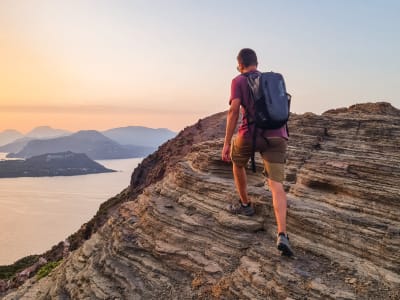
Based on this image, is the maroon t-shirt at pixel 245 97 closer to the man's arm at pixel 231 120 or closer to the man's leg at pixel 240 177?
the man's arm at pixel 231 120

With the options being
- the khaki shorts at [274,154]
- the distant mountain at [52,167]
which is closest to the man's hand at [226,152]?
the khaki shorts at [274,154]

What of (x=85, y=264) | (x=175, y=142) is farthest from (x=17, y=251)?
(x=85, y=264)

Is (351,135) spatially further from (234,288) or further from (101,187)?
(101,187)

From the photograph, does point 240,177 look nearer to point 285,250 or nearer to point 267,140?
point 267,140

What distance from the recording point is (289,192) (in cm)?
963

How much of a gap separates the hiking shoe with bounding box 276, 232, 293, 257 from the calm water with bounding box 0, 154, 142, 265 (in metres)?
49.0

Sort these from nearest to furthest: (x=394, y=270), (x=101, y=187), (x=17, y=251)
→ (x=394, y=270), (x=17, y=251), (x=101, y=187)

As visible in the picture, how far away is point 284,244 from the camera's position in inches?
277

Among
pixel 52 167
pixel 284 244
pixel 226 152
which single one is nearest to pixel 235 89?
pixel 226 152

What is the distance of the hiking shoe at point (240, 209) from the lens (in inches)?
353

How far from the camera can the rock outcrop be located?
22.7 ft

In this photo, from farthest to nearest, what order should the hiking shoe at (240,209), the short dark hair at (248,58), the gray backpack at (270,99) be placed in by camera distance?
the hiking shoe at (240,209)
the short dark hair at (248,58)
the gray backpack at (270,99)

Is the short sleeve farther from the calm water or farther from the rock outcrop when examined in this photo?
the calm water

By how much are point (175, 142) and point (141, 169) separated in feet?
14.5
